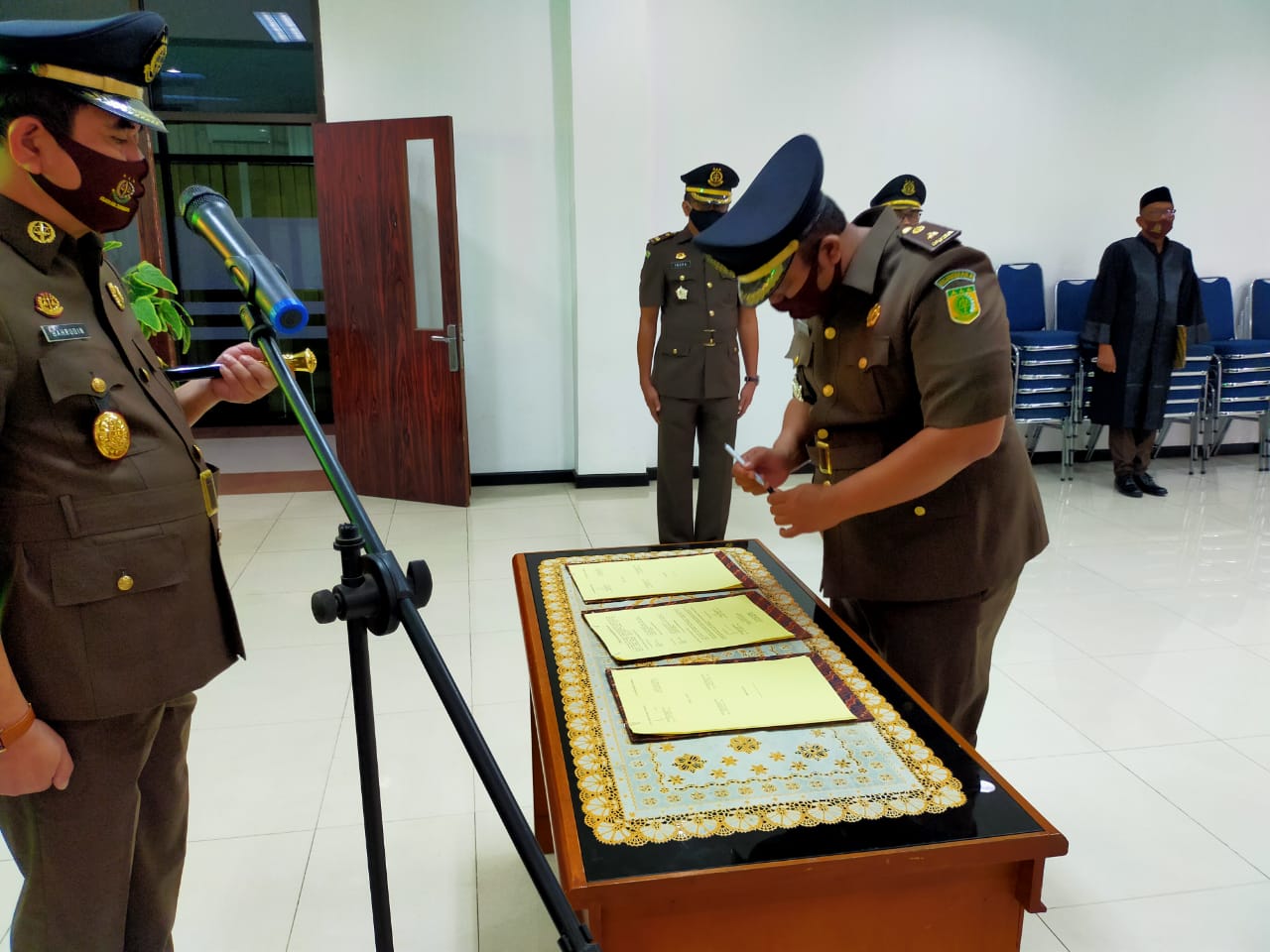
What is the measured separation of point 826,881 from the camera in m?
0.86

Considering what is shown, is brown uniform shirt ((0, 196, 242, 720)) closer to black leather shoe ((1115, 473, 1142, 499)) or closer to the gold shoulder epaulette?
the gold shoulder epaulette

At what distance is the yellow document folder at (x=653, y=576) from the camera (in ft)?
4.94

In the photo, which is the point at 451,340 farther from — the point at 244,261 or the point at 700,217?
the point at 244,261

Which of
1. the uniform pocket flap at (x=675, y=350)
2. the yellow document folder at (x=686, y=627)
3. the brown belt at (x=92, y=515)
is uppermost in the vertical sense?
the uniform pocket flap at (x=675, y=350)

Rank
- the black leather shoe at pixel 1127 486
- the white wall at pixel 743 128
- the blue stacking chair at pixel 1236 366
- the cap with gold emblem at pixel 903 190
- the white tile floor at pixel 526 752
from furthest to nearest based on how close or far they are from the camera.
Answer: the blue stacking chair at pixel 1236 366 < the black leather shoe at pixel 1127 486 < the white wall at pixel 743 128 < the cap with gold emblem at pixel 903 190 < the white tile floor at pixel 526 752

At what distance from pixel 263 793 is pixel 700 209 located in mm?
2652

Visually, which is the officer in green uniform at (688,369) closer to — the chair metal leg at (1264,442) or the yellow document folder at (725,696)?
the yellow document folder at (725,696)

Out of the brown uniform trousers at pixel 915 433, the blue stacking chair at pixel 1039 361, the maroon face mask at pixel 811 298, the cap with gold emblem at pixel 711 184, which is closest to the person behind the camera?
the brown uniform trousers at pixel 915 433

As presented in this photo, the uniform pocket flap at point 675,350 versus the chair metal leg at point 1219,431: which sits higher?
the uniform pocket flap at point 675,350

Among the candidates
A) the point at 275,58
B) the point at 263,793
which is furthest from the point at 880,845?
the point at 275,58

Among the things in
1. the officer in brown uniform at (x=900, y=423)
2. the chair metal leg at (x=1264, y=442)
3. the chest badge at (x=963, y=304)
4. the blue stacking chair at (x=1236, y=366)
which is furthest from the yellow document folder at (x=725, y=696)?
the chair metal leg at (x=1264, y=442)

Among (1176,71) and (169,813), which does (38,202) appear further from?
(1176,71)

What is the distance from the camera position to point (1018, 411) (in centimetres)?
537

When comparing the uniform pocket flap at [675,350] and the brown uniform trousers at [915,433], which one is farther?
the uniform pocket flap at [675,350]
